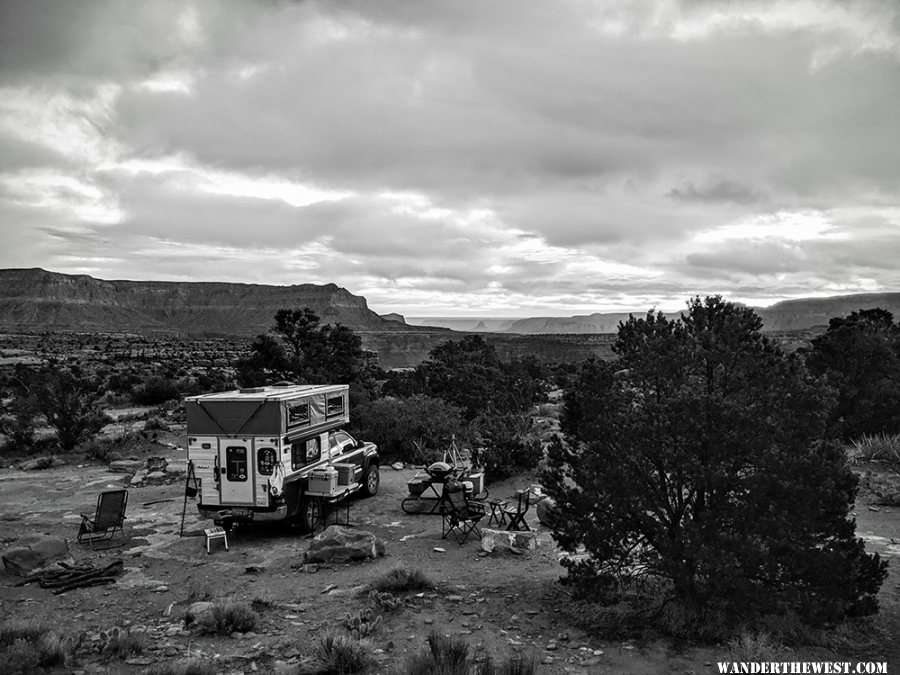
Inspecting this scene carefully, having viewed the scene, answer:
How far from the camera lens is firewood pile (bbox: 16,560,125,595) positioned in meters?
8.91

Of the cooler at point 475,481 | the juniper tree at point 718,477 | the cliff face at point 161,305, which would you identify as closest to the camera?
the juniper tree at point 718,477

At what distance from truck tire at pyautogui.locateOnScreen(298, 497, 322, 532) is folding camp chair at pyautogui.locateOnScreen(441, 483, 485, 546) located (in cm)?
245

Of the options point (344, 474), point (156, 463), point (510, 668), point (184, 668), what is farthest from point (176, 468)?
point (510, 668)

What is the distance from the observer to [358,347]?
1073 inches

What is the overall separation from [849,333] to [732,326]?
53.3ft

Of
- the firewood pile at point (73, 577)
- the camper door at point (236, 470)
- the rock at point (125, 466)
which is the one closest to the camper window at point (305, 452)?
the camper door at point (236, 470)

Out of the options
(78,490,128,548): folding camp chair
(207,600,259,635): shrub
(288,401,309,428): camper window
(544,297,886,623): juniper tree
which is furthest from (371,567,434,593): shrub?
(78,490,128,548): folding camp chair

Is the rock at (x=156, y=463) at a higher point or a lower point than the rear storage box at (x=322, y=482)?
lower

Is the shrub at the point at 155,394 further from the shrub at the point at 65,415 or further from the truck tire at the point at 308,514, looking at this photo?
the truck tire at the point at 308,514

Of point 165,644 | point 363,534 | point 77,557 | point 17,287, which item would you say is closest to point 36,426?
point 77,557

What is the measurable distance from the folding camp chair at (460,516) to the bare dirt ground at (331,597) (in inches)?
8.0

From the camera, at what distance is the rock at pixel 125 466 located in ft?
58.4

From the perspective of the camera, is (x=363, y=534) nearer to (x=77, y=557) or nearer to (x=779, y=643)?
(x=77, y=557)

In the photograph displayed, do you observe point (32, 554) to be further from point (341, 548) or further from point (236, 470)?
point (341, 548)
